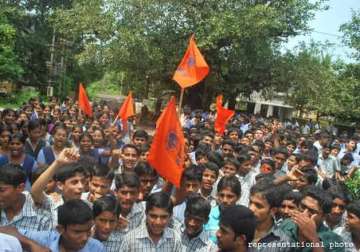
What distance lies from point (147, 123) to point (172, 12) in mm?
6354

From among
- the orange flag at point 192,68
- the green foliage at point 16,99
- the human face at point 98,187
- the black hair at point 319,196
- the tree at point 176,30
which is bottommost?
the green foliage at point 16,99

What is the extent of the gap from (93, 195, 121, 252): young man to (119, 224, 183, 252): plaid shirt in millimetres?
108

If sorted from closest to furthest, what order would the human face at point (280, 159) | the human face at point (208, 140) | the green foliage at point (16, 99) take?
the human face at point (280, 159) < the human face at point (208, 140) < the green foliage at point (16, 99)

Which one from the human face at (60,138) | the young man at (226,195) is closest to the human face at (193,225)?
the young man at (226,195)

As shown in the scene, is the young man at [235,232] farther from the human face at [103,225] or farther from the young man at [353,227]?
the young man at [353,227]

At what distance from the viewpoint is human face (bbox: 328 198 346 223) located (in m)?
4.08

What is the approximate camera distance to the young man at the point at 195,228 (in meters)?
3.38

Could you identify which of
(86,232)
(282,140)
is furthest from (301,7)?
(86,232)

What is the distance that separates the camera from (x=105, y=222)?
328 centimetres

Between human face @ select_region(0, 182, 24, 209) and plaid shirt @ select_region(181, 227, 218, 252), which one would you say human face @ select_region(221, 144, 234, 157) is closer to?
plaid shirt @ select_region(181, 227, 218, 252)

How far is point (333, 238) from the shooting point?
10.3 feet

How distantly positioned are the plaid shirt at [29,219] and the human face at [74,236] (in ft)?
1.45

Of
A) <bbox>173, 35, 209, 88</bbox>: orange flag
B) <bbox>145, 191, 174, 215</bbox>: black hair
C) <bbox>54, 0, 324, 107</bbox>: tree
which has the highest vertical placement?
<bbox>54, 0, 324, 107</bbox>: tree

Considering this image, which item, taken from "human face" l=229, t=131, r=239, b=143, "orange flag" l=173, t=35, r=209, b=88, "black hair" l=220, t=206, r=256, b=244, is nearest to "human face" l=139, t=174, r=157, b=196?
"black hair" l=220, t=206, r=256, b=244
